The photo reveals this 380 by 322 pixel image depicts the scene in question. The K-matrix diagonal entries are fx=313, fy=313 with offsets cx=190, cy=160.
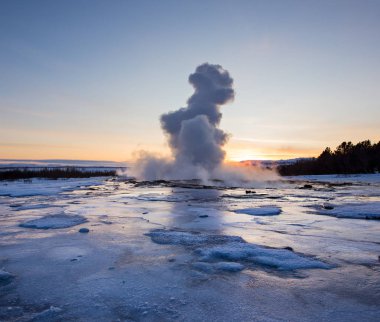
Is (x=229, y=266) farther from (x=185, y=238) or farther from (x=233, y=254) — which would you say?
(x=185, y=238)

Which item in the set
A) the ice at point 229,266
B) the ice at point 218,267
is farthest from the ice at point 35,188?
the ice at point 229,266

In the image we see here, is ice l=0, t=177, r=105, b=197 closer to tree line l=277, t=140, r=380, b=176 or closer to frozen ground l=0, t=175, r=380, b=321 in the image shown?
frozen ground l=0, t=175, r=380, b=321

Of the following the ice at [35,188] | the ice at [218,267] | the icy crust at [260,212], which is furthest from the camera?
the ice at [35,188]

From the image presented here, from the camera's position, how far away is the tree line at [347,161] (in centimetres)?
5425

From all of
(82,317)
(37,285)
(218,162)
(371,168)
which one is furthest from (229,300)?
(371,168)

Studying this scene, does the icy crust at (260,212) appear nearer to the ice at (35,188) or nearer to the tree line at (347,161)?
the ice at (35,188)

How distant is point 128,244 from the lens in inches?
292

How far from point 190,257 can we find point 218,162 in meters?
37.9

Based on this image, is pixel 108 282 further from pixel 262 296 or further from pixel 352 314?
pixel 352 314

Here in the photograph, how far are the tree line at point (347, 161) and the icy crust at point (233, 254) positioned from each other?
180 ft

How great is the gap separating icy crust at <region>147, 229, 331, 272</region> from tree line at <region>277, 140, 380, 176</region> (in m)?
54.8

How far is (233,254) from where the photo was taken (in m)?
6.38

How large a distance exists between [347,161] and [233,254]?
5741 cm

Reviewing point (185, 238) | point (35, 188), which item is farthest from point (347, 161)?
point (185, 238)
